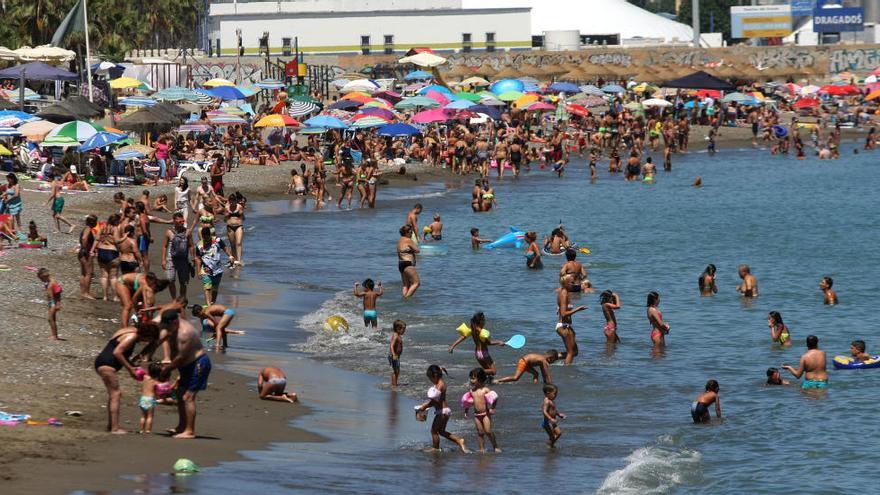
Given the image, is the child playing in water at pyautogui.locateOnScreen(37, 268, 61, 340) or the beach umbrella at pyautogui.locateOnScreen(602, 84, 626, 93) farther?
the beach umbrella at pyautogui.locateOnScreen(602, 84, 626, 93)

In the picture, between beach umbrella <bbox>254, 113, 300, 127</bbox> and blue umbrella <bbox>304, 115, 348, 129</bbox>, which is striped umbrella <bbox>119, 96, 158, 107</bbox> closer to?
beach umbrella <bbox>254, 113, 300, 127</bbox>

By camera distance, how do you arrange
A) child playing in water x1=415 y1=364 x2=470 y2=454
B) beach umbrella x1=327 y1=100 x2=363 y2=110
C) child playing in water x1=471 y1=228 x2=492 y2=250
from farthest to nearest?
1. beach umbrella x1=327 y1=100 x2=363 y2=110
2. child playing in water x1=471 y1=228 x2=492 y2=250
3. child playing in water x1=415 y1=364 x2=470 y2=454

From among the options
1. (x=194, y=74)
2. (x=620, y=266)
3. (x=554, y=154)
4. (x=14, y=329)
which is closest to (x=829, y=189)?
(x=554, y=154)

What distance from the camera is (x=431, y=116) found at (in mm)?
50750

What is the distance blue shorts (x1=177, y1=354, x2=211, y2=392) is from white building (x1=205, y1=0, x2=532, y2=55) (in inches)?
2832

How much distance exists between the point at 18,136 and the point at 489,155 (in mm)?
18399

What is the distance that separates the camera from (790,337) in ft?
75.3

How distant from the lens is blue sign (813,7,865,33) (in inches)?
3799

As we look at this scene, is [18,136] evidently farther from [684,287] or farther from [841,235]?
[841,235]

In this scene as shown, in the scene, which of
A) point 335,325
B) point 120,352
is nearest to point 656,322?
point 335,325

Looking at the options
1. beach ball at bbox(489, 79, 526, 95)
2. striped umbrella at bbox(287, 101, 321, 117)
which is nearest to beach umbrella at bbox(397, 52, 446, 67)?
beach ball at bbox(489, 79, 526, 95)

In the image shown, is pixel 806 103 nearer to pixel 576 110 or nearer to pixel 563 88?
pixel 563 88

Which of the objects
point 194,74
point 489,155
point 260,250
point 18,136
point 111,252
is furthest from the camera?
point 194,74

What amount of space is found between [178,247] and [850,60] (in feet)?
231
